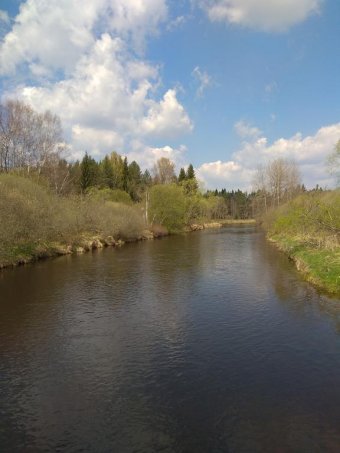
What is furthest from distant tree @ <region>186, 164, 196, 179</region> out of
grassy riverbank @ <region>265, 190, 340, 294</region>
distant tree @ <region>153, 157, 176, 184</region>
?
grassy riverbank @ <region>265, 190, 340, 294</region>

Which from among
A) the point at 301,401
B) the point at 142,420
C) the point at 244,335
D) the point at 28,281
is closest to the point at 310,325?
Result: the point at 244,335

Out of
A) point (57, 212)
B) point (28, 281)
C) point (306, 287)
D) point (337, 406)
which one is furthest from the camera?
point (57, 212)

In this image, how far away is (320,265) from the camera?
81.1 feet

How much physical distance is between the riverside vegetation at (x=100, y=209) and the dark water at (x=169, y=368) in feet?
22.9

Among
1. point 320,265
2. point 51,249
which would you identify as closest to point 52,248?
point 51,249

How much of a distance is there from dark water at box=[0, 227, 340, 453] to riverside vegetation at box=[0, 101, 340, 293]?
6.99 m

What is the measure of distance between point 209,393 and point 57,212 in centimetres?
3222

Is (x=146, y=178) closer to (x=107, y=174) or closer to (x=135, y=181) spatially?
(x=135, y=181)

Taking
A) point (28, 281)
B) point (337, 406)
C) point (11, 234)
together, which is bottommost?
point (337, 406)

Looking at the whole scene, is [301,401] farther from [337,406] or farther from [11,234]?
[11,234]

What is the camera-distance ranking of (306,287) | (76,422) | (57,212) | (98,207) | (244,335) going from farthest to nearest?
(98,207)
(57,212)
(306,287)
(244,335)
(76,422)

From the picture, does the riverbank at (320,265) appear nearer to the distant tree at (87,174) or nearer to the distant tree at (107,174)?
the distant tree at (87,174)

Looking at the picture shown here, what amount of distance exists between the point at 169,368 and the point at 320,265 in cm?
1620

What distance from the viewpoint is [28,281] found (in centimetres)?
2488
